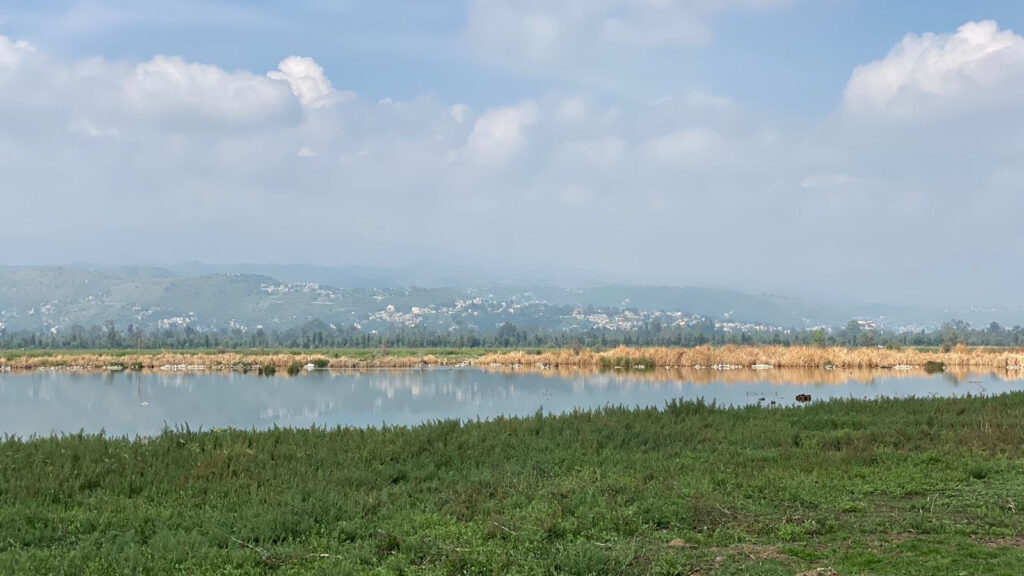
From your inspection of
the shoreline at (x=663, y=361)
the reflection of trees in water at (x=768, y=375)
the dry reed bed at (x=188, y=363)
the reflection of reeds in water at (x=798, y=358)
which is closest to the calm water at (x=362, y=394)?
the reflection of trees in water at (x=768, y=375)

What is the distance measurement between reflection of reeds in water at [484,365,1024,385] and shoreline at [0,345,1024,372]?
2.69 metres

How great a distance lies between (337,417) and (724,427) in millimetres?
17408

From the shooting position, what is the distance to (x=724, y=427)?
17.2 meters

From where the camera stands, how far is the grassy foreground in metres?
8.05

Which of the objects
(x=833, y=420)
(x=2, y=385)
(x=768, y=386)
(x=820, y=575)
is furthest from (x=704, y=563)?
(x=2, y=385)

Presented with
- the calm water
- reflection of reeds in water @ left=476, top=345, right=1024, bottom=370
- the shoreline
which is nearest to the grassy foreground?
the calm water

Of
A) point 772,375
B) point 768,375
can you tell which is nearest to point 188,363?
point 768,375

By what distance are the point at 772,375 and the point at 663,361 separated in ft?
47.4

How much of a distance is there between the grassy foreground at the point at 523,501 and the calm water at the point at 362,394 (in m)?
9.14

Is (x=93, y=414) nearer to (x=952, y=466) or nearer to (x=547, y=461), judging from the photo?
(x=547, y=461)

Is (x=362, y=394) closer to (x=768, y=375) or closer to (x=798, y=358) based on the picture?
(x=768, y=375)

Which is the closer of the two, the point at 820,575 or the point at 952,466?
the point at 820,575

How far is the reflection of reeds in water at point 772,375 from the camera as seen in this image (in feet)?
158

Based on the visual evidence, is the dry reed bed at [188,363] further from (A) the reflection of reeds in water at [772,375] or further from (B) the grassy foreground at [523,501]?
(B) the grassy foreground at [523,501]
